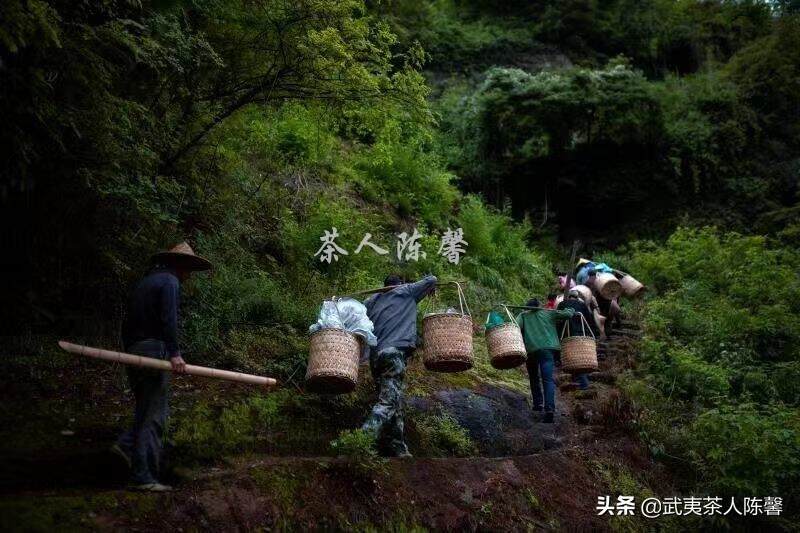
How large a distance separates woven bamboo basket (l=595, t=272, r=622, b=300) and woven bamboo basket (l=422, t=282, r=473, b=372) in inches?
263

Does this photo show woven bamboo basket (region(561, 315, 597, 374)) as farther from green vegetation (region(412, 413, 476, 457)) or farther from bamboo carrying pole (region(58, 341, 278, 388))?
bamboo carrying pole (region(58, 341, 278, 388))

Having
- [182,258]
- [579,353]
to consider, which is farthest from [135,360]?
[579,353]

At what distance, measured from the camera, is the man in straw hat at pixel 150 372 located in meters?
5.60

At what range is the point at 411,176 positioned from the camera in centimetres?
1686

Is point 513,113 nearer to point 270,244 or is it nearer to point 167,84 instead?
point 270,244

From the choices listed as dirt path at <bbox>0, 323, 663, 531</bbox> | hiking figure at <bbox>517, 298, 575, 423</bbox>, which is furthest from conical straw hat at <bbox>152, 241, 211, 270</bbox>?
hiking figure at <bbox>517, 298, 575, 423</bbox>

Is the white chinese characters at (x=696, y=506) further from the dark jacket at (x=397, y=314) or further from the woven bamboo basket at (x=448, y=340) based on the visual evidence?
the dark jacket at (x=397, y=314)

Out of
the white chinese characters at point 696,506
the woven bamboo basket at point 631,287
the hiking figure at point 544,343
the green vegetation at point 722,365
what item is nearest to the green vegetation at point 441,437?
the hiking figure at point 544,343

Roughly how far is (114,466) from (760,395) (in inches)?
390

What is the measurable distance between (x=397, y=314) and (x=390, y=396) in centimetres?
92

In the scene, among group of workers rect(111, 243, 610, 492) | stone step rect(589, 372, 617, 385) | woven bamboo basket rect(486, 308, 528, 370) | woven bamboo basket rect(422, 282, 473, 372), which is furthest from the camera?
stone step rect(589, 372, 617, 385)

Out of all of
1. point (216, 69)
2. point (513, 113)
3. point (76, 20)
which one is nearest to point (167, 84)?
point (216, 69)

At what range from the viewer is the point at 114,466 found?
20.2 feet

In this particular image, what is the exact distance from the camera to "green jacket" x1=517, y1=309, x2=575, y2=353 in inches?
375
